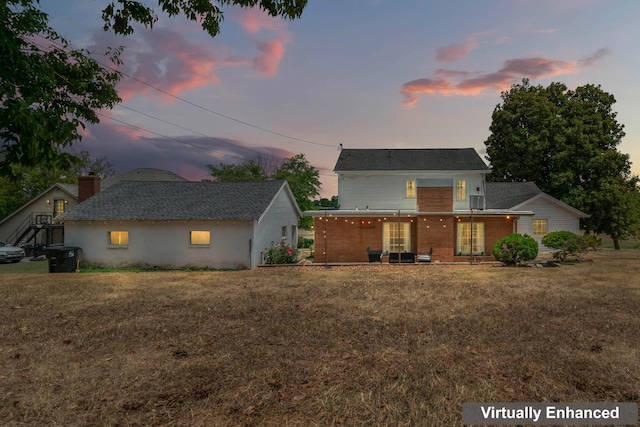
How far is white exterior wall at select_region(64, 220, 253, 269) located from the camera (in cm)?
2086

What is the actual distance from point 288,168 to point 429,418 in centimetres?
4372

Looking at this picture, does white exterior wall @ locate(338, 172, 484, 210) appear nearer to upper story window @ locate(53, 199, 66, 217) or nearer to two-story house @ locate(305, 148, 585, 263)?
two-story house @ locate(305, 148, 585, 263)

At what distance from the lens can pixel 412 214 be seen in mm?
22516

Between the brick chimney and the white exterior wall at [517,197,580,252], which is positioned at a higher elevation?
the brick chimney

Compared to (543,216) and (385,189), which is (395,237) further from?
(543,216)

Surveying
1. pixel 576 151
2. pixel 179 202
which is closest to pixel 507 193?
pixel 576 151

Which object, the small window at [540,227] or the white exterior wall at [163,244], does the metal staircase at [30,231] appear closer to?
the white exterior wall at [163,244]

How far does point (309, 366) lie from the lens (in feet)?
20.7

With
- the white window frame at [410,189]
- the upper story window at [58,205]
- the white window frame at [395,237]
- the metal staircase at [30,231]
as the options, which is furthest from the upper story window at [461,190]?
the upper story window at [58,205]

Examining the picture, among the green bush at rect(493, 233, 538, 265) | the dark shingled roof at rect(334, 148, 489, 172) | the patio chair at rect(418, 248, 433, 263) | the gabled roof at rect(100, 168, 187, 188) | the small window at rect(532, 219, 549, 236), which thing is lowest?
the patio chair at rect(418, 248, 433, 263)

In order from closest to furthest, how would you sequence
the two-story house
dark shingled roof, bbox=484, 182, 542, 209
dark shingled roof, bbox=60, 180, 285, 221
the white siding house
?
dark shingled roof, bbox=60, 180, 285, 221 → the two-story house → the white siding house → dark shingled roof, bbox=484, 182, 542, 209

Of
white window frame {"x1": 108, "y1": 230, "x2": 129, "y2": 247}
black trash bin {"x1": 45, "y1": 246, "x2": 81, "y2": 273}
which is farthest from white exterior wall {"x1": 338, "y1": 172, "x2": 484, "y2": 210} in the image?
black trash bin {"x1": 45, "y1": 246, "x2": 81, "y2": 273}

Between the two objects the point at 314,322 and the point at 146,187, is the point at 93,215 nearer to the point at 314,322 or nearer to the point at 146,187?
the point at 146,187

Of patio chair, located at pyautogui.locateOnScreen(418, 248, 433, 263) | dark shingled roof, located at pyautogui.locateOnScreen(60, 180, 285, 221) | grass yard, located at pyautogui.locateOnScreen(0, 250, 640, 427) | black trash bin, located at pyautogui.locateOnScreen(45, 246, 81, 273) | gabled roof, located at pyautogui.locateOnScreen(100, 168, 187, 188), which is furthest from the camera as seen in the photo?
gabled roof, located at pyautogui.locateOnScreen(100, 168, 187, 188)
